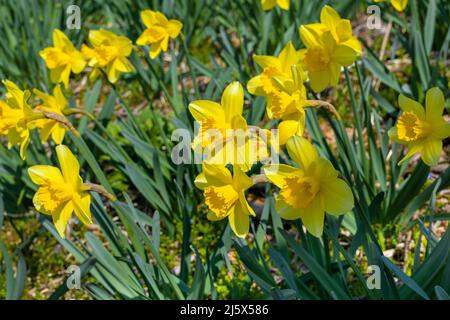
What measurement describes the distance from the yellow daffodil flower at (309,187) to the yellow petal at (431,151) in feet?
1.00

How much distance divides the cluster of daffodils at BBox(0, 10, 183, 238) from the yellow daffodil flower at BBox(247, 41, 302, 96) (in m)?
0.58

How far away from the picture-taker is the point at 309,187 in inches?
58.3

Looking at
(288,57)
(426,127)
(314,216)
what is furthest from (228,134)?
(426,127)

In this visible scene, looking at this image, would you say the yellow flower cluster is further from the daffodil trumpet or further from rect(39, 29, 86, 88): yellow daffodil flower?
the daffodil trumpet

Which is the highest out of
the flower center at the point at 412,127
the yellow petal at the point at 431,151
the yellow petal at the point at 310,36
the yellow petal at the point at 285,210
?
the yellow petal at the point at 310,36

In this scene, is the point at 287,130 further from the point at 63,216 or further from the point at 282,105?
the point at 63,216

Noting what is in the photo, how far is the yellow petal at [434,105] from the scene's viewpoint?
Result: 1.57 meters

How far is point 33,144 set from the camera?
105 inches

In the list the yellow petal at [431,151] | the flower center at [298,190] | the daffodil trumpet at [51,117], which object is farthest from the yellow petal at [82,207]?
the yellow petal at [431,151]

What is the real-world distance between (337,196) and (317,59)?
0.57 meters

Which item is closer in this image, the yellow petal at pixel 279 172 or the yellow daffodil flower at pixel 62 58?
the yellow petal at pixel 279 172

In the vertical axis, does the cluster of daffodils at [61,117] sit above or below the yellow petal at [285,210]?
above

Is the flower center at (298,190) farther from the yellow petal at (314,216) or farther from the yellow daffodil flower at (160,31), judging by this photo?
the yellow daffodil flower at (160,31)

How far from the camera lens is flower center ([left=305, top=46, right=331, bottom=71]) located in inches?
73.2
